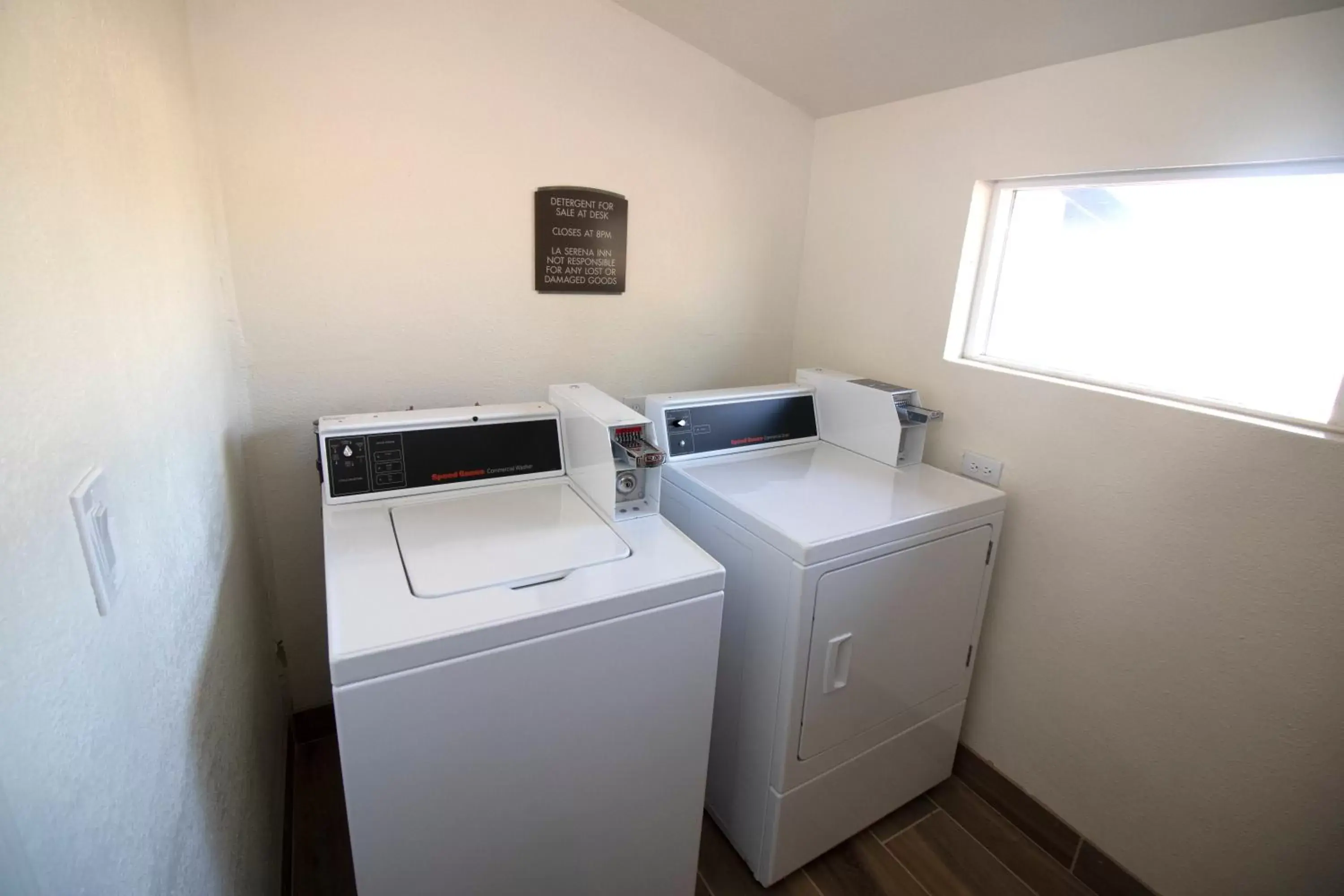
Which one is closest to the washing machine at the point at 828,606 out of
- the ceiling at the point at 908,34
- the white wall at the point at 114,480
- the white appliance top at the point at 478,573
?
the white appliance top at the point at 478,573

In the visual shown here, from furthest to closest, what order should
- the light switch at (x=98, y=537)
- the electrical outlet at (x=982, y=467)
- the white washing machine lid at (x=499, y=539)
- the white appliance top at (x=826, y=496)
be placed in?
the electrical outlet at (x=982, y=467), the white appliance top at (x=826, y=496), the white washing machine lid at (x=499, y=539), the light switch at (x=98, y=537)

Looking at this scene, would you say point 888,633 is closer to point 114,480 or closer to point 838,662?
point 838,662

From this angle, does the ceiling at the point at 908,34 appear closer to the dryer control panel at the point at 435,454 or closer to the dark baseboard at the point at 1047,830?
the dryer control panel at the point at 435,454

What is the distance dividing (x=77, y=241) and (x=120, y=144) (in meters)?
0.29

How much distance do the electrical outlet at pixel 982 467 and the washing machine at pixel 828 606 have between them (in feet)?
0.29

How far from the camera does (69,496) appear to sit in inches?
23.6

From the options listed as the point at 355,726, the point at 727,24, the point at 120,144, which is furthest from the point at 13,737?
the point at 727,24

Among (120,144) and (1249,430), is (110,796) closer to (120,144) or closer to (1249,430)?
(120,144)

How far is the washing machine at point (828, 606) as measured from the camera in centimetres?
143

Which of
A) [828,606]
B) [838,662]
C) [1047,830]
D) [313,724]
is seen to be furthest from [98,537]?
[1047,830]

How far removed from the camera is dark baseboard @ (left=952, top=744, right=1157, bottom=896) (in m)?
1.59

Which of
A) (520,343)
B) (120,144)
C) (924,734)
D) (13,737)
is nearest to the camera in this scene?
(13,737)

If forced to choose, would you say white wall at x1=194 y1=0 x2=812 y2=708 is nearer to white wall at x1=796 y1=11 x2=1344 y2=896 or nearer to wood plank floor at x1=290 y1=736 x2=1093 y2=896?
wood plank floor at x1=290 y1=736 x2=1093 y2=896

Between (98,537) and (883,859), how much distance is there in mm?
1883
